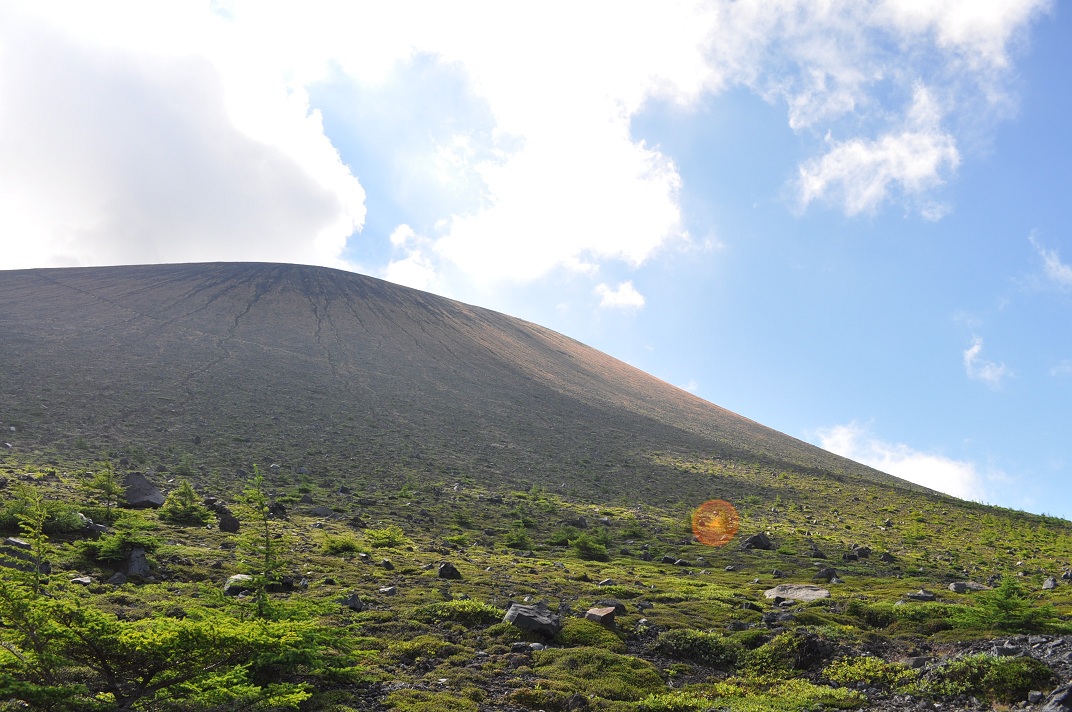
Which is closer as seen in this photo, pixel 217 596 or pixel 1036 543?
pixel 217 596

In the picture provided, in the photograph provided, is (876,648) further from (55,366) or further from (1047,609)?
(55,366)

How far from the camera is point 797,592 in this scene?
63.5 ft

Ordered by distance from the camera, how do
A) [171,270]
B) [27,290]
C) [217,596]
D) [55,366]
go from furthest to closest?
[171,270]
[27,290]
[55,366]
[217,596]

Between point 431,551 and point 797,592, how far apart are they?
41.9ft

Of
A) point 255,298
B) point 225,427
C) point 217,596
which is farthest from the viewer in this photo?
point 255,298

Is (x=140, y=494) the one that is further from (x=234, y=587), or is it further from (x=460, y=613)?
(x=460, y=613)

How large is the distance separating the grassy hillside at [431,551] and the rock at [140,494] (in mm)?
855

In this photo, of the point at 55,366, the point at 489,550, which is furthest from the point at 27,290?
the point at 489,550

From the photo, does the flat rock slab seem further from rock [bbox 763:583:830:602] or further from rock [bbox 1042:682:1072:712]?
rock [bbox 1042:682:1072:712]

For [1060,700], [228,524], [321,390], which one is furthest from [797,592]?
[321,390]

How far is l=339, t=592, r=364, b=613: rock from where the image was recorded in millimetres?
14742

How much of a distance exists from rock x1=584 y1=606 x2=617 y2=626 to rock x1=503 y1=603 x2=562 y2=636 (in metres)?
0.89

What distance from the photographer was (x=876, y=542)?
101ft

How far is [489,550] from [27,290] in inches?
3092
